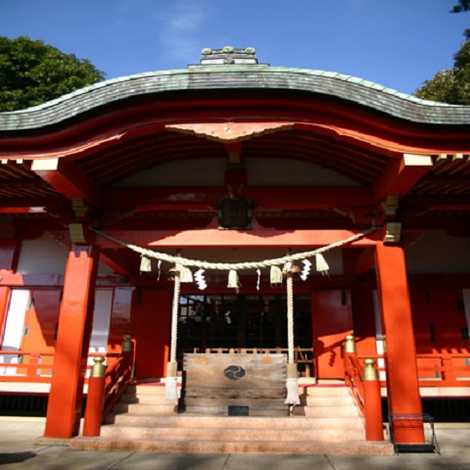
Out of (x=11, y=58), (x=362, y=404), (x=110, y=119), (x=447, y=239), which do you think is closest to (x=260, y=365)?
(x=362, y=404)

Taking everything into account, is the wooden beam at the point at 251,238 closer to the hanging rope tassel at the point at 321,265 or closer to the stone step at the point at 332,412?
the hanging rope tassel at the point at 321,265

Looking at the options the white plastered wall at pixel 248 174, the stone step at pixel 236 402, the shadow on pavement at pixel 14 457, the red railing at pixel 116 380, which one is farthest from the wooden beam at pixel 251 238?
the shadow on pavement at pixel 14 457

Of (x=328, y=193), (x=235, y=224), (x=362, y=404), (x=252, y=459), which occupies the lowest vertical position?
(x=252, y=459)

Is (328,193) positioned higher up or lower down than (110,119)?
lower down

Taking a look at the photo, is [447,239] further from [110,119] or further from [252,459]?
[110,119]

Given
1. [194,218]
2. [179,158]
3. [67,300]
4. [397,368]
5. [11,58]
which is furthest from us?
[11,58]

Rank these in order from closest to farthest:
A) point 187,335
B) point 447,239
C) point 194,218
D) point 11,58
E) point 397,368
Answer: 1. point 397,368
2. point 194,218
3. point 447,239
4. point 187,335
5. point 11,58

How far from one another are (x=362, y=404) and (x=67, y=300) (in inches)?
222

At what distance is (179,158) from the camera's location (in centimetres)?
827

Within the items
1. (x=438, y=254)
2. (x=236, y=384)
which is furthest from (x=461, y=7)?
(x=236, y=384)

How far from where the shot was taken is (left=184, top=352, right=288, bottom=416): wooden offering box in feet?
24.6

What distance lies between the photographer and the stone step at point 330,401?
7719 millimetres

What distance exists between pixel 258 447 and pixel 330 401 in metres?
2.21

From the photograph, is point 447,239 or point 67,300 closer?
point 67,300
